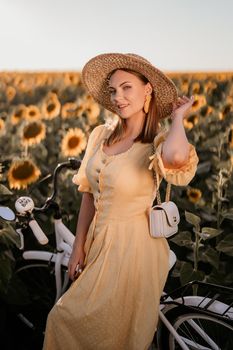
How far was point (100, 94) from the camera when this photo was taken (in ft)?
7.22

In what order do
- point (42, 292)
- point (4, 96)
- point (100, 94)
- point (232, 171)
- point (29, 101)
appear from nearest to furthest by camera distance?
point (100, 94)
point (42, 292)
point (232, 171)
point (4, 96)
point (29, 101)

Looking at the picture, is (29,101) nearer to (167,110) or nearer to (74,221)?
(74,221)

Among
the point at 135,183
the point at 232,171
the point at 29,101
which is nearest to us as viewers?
the point at 135,183

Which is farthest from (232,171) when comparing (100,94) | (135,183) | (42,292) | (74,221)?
(135,183)

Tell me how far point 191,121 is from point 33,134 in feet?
4.94

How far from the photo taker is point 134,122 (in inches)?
77.3

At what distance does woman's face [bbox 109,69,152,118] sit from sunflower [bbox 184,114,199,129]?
2880mm

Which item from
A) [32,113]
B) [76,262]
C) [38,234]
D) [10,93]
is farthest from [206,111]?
[76,262]

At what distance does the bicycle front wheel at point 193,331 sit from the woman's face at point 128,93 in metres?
0.72

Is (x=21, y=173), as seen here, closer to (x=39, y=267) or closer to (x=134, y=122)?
(x=39, y=267)

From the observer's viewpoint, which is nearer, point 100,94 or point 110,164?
point 110,164

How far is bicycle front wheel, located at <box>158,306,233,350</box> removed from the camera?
6.95 feet

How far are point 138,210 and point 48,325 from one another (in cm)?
47

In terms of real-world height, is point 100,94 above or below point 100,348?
above
